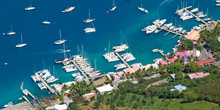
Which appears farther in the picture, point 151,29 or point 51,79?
point 151,29

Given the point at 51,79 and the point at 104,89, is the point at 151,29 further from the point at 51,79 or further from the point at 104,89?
the point at 51,79

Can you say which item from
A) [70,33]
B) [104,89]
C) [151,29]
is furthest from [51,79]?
[151,29]

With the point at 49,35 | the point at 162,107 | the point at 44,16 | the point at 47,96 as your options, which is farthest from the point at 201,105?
the point at 44,16

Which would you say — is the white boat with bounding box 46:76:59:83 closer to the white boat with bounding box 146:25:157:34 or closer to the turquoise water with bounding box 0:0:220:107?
the turquoise water with bounding box 0:0:220:107

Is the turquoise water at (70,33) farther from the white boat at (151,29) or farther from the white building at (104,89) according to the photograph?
the white building at (104,89)

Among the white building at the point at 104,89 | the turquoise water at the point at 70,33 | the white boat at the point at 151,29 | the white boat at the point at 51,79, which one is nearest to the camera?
the white building at the point at 104,89

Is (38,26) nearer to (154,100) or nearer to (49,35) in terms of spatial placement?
(49,35)

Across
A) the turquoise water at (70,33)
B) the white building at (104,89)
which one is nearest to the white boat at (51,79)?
the turquoise water at (70,33)

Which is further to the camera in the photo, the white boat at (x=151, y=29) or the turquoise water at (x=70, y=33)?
the white boat at (x=151, y=29)
